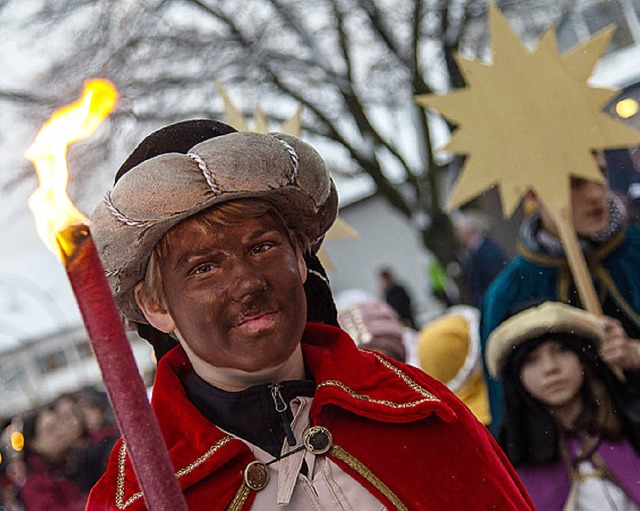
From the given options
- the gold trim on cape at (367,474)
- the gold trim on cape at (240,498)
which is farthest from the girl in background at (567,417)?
the gold trim on cape at (240,498)

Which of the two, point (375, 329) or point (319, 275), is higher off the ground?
point (319, 275)

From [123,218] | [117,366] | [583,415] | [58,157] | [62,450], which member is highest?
[58,157]

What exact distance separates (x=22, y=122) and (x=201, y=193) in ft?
12.4

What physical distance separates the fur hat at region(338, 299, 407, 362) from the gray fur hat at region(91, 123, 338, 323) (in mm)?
1885

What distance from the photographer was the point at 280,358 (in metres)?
1.69

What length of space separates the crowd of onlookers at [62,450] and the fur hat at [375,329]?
1.22 metres

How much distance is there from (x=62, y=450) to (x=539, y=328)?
2806 millimetres

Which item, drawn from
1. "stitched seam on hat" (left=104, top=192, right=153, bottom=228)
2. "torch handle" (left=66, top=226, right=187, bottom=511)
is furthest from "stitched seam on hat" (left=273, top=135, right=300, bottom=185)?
"torch handle" (left=66, top=226, right=187, bottom=511)

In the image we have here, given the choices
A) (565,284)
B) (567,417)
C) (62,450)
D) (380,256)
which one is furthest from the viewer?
(380,256)

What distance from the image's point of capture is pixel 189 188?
1.59m

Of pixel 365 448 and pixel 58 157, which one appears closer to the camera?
pixel 58 157

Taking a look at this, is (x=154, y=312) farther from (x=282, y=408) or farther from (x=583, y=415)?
(x=583, y=415)

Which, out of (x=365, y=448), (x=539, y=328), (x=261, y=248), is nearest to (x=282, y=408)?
(x=365, y=448)

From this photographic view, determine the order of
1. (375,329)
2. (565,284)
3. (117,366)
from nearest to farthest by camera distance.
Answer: (117,366) < (565,284) < (375,329)
